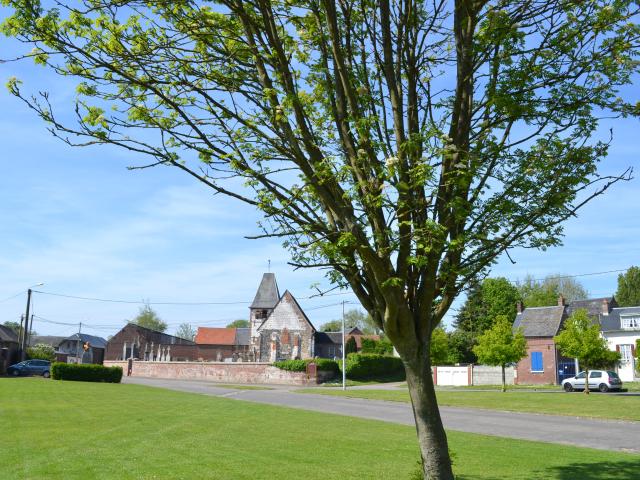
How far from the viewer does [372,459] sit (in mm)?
11297

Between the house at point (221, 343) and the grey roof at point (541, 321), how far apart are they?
131ft

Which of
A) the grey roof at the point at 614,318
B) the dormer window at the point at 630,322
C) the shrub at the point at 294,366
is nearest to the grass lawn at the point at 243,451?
the shrub at the point at 294,366

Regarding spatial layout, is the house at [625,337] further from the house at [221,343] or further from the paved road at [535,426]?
the house at [221,343]

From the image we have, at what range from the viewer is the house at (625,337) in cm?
4859

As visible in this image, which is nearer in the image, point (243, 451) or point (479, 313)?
point (243, 451)

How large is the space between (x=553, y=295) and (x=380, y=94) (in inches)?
3261

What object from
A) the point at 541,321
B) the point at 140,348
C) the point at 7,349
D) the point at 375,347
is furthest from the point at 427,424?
the point at 140,348

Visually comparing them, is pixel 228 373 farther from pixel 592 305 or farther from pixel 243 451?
pixel 243 451

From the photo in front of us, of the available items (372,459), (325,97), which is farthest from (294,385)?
(325,97)

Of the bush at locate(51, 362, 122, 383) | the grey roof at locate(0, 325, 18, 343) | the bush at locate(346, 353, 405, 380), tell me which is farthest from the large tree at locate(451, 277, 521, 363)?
the grey roof at locate(0, 325, 18, 343)

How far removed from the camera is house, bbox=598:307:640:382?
48594 millimetres

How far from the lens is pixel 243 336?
85.2 m

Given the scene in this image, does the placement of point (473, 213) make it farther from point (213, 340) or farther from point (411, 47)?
point (213, 340)

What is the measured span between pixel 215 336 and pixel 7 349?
3608 cm
